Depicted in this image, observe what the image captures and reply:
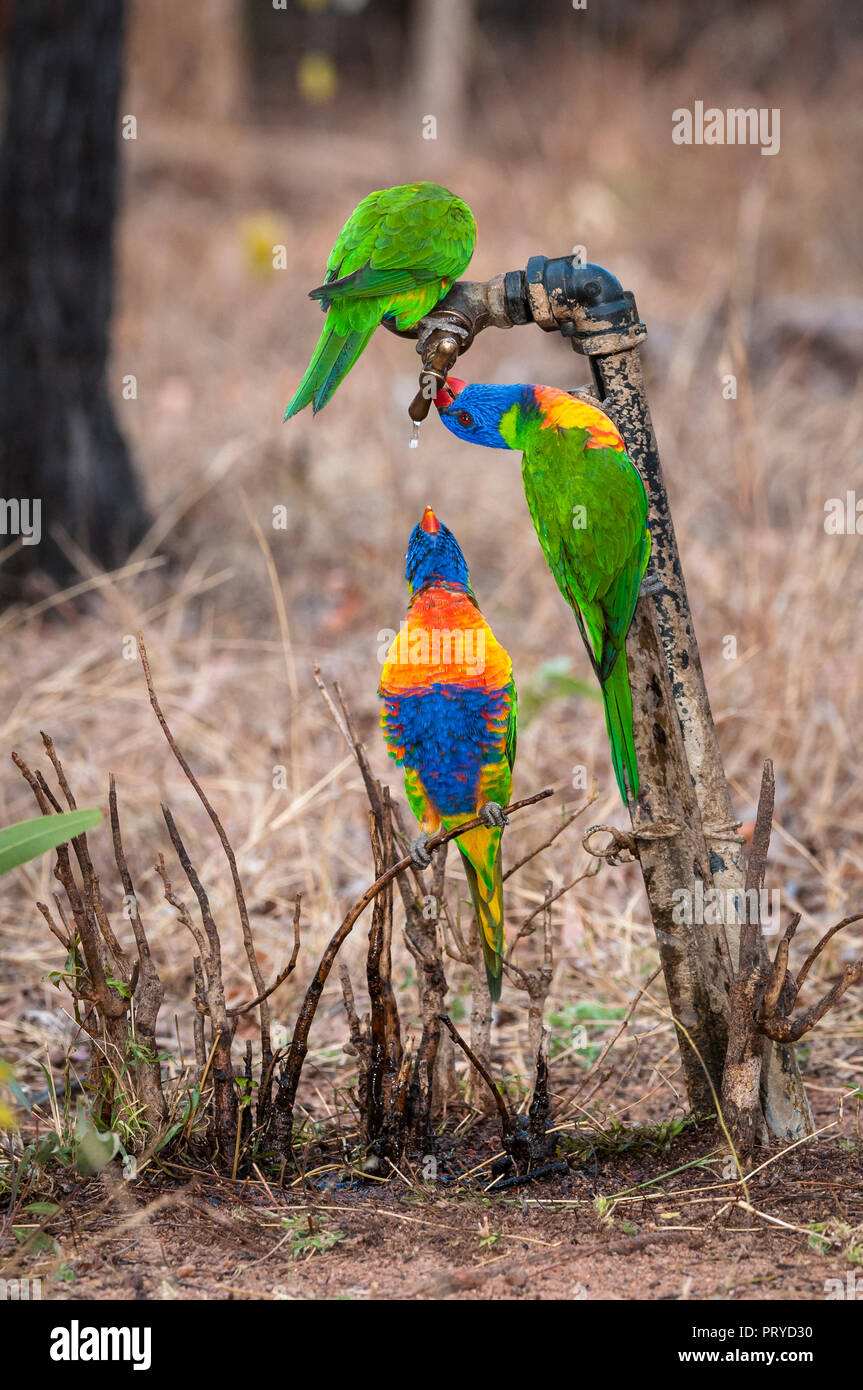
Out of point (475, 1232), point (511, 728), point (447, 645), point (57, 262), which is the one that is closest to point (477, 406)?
point (447, 645)

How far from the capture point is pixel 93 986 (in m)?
1.68

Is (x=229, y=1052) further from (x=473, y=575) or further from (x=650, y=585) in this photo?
(x=473, y=575)

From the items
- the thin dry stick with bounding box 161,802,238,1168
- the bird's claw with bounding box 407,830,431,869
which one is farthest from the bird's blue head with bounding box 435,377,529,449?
the thin dry stick with bounding box 161,802,238,1168

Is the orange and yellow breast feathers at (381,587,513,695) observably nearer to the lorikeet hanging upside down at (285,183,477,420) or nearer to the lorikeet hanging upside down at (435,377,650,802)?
the lorikeet hanging upside down at (435,377,650,802)

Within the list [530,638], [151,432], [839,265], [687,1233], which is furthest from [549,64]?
[687,1233]

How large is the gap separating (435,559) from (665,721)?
432 mm

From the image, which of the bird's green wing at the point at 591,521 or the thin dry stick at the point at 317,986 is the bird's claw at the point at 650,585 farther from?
the thin dry stick at the point at 317,986

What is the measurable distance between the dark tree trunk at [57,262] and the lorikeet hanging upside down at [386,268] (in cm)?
268

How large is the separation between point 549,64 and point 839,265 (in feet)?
14.4

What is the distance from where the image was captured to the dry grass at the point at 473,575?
2.70 metres

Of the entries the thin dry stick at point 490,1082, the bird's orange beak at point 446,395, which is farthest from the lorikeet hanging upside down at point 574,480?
the thin dry stick at point 490,1082

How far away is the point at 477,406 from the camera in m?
1.57

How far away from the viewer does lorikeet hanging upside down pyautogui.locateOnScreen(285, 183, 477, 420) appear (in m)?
1.56

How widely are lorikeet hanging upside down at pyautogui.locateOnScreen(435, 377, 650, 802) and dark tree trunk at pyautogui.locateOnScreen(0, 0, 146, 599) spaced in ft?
9.43
